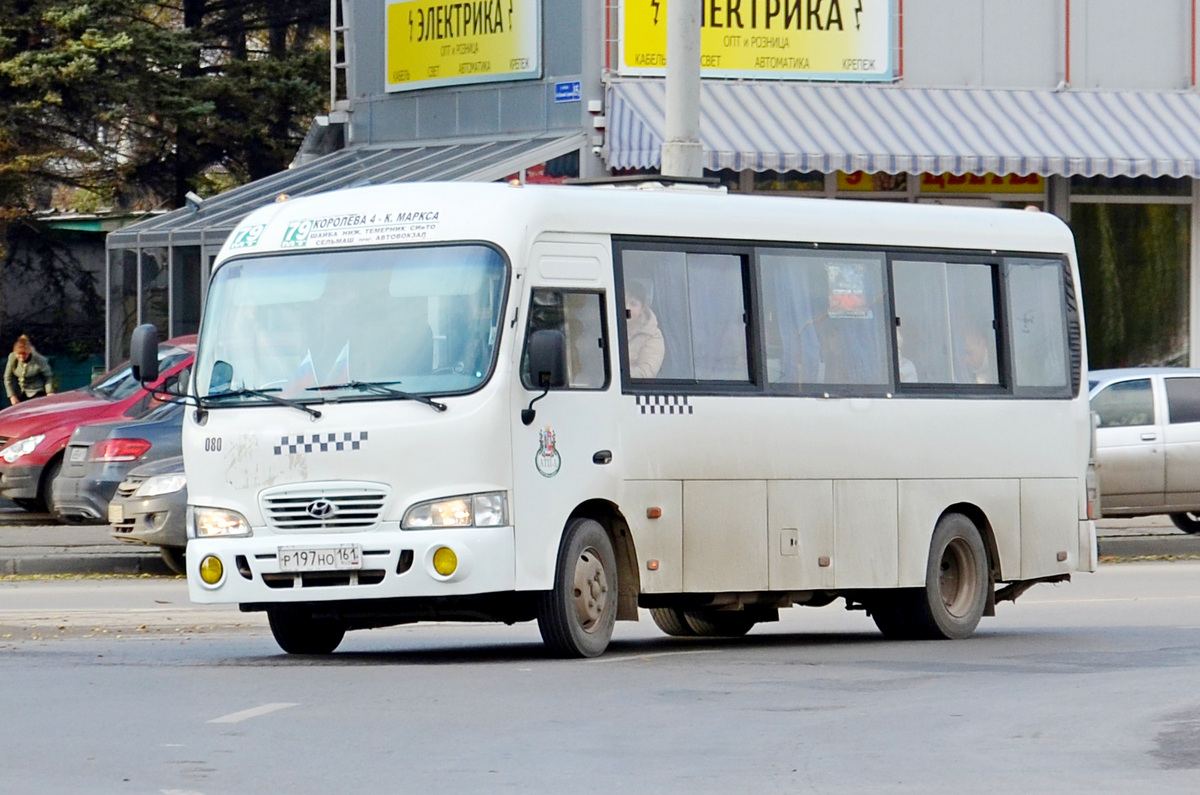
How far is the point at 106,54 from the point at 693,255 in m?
19.6

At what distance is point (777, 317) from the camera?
13.4m

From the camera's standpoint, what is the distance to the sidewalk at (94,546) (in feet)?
64.8

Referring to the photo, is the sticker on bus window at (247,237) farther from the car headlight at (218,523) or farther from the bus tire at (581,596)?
the bus tire at (581,596)

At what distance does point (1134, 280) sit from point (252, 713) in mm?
22063

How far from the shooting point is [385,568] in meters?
→ 11.4

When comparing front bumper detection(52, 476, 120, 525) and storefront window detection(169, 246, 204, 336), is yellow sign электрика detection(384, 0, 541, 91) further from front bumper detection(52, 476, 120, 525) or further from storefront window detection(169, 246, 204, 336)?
front bumper detection(52, 476, 120, 525)

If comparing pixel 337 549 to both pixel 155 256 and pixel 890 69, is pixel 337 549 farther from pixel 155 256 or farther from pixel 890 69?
pixel 155 256

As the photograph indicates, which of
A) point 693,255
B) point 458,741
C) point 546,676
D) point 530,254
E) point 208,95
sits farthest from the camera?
point 208,95

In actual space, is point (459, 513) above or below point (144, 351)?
below

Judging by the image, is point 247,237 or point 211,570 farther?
point 247,237

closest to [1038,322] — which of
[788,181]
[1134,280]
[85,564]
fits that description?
[85,564]

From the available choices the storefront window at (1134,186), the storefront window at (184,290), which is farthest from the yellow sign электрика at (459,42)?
the storefront window at (1134,186)

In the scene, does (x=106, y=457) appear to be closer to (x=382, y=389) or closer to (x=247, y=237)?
(x=247, y=237)

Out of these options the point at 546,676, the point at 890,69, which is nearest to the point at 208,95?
the point at 890,69
